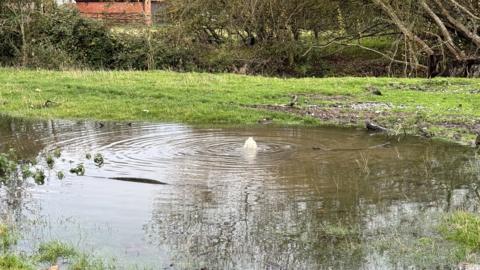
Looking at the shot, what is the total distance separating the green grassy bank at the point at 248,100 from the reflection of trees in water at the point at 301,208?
3.27 metres

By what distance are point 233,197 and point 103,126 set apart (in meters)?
5.90

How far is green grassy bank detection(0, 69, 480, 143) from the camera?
1357cm

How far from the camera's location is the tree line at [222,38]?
2788 cm

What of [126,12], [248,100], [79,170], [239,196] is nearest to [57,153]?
[79,170]

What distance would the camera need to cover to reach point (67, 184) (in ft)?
27.3

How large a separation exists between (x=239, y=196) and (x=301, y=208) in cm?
85

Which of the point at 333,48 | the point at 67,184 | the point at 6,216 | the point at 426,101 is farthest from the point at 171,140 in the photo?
the point at 333,48

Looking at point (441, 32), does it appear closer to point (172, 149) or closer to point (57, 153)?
point (172, 149)

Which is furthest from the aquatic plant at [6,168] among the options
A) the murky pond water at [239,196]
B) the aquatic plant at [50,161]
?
the murky pond water at [239,196]

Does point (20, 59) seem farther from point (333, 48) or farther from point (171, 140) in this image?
point (171, 140)

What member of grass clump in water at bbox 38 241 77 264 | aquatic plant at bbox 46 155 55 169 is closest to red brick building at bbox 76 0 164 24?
aquatic plant at bbox 46 155 55 169

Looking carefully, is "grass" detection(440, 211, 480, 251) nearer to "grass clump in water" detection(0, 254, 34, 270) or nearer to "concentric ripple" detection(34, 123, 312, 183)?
"concentric ripple" detection(34, 123, 312, 183)

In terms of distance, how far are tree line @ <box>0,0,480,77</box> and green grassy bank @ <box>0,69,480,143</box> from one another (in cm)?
762

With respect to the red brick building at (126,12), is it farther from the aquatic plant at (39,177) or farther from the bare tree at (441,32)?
the aquatic plant at (39,177)
